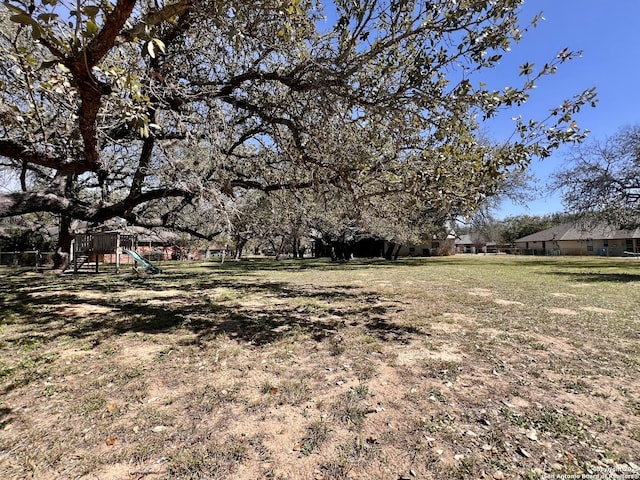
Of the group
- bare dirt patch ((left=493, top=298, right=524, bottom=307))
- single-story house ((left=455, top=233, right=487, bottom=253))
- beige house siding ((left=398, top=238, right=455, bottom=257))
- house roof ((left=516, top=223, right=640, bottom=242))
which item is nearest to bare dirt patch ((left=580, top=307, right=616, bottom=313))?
bare dirt patch ((left=493, top=298, right=524, bottom=307))

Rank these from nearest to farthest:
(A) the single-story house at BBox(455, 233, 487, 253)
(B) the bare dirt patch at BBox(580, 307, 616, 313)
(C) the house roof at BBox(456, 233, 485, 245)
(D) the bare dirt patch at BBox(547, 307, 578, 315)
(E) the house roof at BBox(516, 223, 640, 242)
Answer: (D) the bare dirt patch at BBox(547, 307, 578, 315) < (B) the bare dirt patch at BBox(580, 307, 616, 313) < (E) the house roof at BBox(516, 223, 640, 242) < (C) the house roof at BBox(456, 233, 485, 245) < (A) the single-story house at BBox(455, 233, 487, 253)

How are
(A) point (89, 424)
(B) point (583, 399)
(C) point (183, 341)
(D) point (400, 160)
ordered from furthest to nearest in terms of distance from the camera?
1. (D) point (400, 160)
2. (C) point (183, 341)
3. (B) point (583, 399)
4. (A) point (89, 424)

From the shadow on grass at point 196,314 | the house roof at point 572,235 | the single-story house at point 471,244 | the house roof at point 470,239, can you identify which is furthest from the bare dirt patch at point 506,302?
the single-story house at point 471,244

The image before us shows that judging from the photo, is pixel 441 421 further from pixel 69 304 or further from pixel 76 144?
pixel 69 304

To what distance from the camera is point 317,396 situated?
3158 millimetres

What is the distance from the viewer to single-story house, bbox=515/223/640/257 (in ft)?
135

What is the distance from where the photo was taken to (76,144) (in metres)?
5.41

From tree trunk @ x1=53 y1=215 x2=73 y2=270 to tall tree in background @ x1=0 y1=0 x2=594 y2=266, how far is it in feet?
32.3

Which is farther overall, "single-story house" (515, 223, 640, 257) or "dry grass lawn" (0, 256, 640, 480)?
"single-story house" (515, 223, 640, 257)

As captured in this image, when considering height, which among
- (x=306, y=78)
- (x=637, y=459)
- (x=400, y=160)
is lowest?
(x=637, y=459)

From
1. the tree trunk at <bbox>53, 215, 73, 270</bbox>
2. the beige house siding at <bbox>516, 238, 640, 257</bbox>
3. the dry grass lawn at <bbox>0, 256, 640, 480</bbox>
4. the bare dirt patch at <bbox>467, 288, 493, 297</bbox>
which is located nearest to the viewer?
the dry grass lawn at <bbox>0, 256, 640, 480</bbox>

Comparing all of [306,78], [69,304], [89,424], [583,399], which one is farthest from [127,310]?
[583,399]

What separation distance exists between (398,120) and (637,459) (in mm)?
4252

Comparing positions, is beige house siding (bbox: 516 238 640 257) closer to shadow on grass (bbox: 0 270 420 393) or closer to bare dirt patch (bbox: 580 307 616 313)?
bare dirt patch (bbox: 580 307 616 313)
